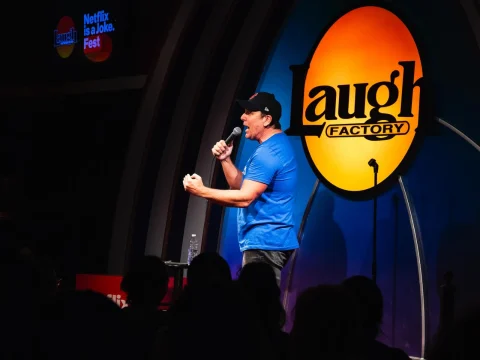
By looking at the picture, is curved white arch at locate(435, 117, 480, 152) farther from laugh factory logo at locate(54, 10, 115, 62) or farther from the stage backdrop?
laugh factory logo at locate(54, 10, 115, 62)

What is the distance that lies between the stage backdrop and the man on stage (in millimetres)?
1034

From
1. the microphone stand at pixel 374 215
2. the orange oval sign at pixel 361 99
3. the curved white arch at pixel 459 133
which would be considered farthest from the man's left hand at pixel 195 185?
the curved white arch at pixel 459 133

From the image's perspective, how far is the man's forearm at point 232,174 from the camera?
519 cm

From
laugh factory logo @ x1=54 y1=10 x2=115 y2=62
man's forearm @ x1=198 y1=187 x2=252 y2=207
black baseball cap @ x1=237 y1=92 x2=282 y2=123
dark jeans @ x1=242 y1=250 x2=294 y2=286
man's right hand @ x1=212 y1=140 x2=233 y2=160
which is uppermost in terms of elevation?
laugh factory logo @ x1=54 y1=10 x2=115 y2=62

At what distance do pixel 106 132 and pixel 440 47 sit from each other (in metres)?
3.68

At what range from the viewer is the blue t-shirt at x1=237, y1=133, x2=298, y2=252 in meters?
4.88

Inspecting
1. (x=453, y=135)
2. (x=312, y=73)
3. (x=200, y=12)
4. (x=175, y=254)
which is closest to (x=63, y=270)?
(x=175, y=254)

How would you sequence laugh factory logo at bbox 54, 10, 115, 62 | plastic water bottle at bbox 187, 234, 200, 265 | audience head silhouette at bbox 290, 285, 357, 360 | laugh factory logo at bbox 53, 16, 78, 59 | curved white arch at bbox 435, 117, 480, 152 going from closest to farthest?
audience head silhouette at bbox 290, 285, 357, 360 → curved white arch at bbox 435, 117, 480, 152 → plastic water bottle at bbox 187, 234, 200, 265 → laugh factory logo at bbox 54, 10, 115, 62 → laugh factory logo at bbox 53, 16, 78, 59

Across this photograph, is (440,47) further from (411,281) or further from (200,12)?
(200,12)

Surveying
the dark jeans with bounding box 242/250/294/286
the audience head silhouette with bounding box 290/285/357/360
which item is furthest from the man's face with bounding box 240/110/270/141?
the audience head silhouette with bounding box 290/285/357/360

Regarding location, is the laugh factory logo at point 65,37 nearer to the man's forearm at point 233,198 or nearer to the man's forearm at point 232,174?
the man's forearm at point 232,174

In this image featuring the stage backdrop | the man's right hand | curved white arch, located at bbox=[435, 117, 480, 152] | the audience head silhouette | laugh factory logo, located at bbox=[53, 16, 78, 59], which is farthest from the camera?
laugh factory logo, located at bbox=[53, 16, 78, 59]

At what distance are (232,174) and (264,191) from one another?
0.38 m

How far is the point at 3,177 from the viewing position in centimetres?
858
